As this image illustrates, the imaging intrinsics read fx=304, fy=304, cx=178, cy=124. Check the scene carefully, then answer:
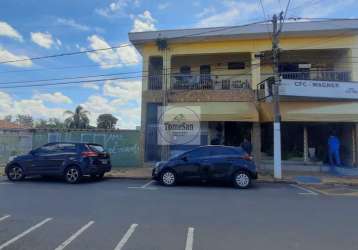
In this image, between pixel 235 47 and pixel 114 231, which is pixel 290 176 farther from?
pixel 114 231

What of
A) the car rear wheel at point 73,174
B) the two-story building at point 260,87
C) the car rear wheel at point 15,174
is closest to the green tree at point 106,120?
the two-story building at point 260,87

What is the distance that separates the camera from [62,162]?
12.4m

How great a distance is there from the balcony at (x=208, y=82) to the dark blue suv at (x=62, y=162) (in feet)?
23.8

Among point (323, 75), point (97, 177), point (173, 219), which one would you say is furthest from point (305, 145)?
A: point (173, 219)

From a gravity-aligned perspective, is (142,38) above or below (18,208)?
above

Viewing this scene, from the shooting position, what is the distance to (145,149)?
1783cm

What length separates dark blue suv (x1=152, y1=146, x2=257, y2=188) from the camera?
11.5m

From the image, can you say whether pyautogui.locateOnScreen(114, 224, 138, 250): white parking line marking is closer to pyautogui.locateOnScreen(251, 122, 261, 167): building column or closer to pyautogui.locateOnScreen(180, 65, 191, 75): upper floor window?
pyautogui.locateOnScreen(251, 122, 261, 167): building column

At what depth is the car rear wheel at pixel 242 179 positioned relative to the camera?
37.4 ft

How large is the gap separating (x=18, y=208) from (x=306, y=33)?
16082mm

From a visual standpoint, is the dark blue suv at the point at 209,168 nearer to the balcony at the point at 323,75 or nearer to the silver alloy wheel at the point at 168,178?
the silver alloy wheel at the point at 168,178

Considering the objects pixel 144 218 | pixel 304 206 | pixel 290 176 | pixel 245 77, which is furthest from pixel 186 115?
pixel 144 218

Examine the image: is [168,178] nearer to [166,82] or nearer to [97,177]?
[97,177]

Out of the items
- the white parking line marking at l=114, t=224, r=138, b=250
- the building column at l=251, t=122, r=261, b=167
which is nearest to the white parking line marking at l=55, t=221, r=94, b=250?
the white parking line marking at l=114, t=224, r=138, b=250
